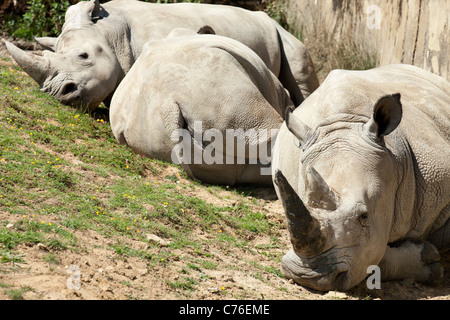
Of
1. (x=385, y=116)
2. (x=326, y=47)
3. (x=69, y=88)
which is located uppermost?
(x=385, y=116)

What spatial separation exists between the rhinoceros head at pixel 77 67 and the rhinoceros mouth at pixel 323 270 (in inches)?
178

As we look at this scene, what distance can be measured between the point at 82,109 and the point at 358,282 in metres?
4.84

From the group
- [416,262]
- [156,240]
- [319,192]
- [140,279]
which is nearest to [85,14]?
[156,240]

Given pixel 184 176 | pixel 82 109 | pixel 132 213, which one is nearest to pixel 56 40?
pixel 82 109

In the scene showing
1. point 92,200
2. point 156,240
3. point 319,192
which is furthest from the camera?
point 92,200

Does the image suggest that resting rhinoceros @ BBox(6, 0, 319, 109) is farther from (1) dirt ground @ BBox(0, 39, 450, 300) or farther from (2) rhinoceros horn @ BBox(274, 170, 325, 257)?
(2) rhinoceros horn @ BBox(274, 170, 325, 257)

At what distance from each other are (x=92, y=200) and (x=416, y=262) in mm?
2664

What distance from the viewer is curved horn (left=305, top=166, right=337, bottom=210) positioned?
15.5ft

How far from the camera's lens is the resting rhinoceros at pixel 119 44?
342 inches

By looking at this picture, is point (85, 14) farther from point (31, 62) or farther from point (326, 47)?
point (326, 47)

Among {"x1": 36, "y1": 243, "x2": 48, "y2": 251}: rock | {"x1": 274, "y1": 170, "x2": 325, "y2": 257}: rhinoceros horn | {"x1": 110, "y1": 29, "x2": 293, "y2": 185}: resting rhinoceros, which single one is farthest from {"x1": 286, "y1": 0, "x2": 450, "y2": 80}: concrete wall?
{"x1": 36, "y1": 243, "x2": 48, "y2": 251}: rock

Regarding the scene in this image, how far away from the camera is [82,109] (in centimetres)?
872

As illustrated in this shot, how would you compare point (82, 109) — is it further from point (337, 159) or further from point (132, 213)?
point (337, 159)

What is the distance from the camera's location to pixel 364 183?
16.0 ft
